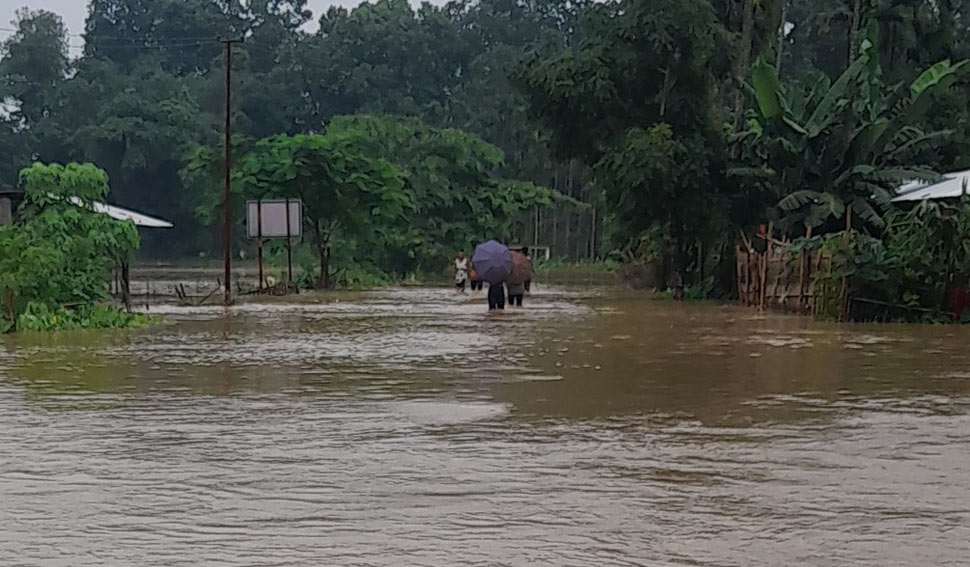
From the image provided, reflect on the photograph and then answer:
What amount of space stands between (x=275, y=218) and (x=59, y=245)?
16000 mm

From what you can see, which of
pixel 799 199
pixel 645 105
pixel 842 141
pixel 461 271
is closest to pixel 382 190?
pixel 461 271

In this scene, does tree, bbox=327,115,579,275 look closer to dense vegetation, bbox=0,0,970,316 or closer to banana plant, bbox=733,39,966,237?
dense vegetation, bbox=0,0,970,316

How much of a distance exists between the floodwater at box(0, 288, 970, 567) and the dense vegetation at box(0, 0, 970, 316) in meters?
9.79

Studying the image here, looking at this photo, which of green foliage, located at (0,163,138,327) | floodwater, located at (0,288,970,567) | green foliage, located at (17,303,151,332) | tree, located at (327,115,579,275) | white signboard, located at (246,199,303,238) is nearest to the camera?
floodwater, located at (0,288,970,567)

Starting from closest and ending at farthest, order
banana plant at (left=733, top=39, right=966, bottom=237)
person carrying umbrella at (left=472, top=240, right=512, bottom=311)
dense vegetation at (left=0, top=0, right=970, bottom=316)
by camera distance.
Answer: person carrying umbrella at (left=472, top=240, right=512, bottom=311), banana plant at (left=733, top=39, right=966, bottom=237), dense vegetation at (left=0, top=0, right=970, bottom=316)

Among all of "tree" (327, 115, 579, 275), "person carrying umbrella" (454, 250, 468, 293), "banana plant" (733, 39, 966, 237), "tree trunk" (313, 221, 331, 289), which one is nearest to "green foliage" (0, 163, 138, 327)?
"banana plant" (733, 39, 966, 237)

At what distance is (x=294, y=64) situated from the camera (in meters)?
80.1

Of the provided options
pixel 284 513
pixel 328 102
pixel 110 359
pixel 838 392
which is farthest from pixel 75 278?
pixel 328 102

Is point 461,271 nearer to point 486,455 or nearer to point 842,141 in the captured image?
point 842,141

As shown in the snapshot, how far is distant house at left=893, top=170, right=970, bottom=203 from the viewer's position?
27.8 m

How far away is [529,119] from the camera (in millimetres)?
34500

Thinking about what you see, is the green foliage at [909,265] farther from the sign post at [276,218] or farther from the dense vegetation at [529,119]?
the sign post at [276,218]

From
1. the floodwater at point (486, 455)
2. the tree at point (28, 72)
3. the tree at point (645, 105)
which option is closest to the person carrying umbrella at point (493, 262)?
the tree at point (645, 105)

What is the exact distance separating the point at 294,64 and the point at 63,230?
59.0 metres
